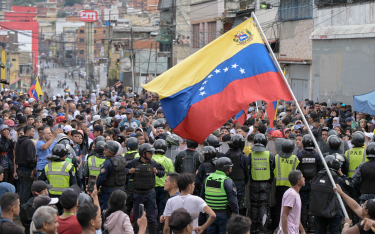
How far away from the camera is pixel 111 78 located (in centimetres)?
6331

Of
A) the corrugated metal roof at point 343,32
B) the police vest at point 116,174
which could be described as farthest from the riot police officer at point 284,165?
the corrugated metal roof at point 343,32

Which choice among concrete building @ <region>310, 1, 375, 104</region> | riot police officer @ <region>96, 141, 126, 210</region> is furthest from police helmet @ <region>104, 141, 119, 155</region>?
concrete building @ <region>310, 1, 375, 104</region>

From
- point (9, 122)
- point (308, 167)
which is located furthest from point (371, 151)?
point (9, 122)

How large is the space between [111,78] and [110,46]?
180 inches

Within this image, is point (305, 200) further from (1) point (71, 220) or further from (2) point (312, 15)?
(2) point (312, 15)

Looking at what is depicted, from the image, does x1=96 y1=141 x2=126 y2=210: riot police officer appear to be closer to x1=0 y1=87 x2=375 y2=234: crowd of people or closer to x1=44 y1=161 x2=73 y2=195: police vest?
x1=0 y1=87 x2=375 y2=234: crowd of people

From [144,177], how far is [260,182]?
2038 mm

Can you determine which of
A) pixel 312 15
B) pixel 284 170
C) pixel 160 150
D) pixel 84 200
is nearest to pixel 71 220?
pixel 84 200

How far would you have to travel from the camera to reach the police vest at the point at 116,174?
27.7ft

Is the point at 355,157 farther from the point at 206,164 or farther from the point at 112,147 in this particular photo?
the point at 112,147

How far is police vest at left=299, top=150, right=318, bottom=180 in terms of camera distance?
8914 millimetres

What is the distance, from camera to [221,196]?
7176 millimetres

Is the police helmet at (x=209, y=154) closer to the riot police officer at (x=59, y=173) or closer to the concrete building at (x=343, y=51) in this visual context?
the riot police officer at (x=59, y=173)

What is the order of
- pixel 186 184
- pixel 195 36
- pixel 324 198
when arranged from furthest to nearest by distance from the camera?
pixel 195 36 < pixel 324 198 < pixel 186 184
